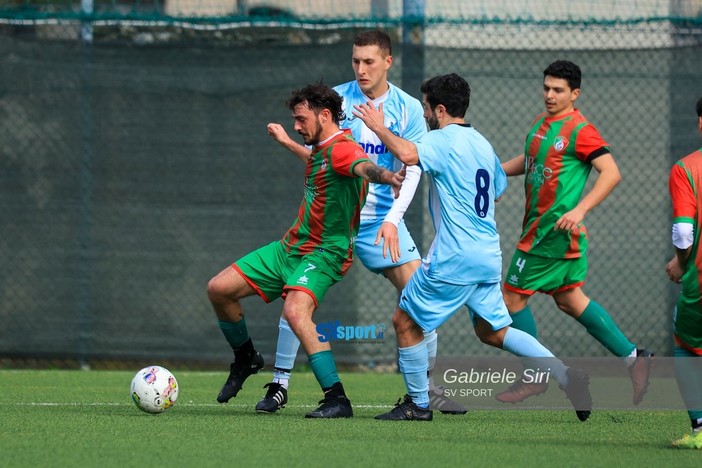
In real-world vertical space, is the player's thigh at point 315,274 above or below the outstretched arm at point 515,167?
below

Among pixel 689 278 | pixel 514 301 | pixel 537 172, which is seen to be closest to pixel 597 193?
pixel 537 172

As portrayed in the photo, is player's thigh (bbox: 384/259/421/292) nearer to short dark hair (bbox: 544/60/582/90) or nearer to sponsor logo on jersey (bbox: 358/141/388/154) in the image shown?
sponsor logo on jersey (bbox: 358/141/388/154)

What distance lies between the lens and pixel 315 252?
648cm

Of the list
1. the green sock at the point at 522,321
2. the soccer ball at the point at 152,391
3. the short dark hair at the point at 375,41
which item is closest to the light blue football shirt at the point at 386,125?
the short dark hair at the point at 375,41

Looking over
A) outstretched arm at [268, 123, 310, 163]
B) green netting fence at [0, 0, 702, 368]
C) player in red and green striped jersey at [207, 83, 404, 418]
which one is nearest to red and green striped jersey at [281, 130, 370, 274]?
player in red and green striped jersey at [207, 83, 404, 418]

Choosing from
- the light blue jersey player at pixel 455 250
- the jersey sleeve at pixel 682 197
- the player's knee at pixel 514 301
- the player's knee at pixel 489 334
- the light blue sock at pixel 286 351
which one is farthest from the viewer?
the player's knee at pixel 514 301

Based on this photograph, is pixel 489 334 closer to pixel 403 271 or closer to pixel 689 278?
pixel 403 271

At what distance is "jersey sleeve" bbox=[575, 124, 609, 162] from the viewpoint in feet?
22.8

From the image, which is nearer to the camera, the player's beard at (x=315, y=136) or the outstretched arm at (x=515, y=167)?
the player's beard at (x=315, y=136)

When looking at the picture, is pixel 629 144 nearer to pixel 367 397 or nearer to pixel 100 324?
pixel 367 397

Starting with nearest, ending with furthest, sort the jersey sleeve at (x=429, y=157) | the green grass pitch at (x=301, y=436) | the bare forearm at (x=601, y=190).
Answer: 1. the green grass pitch at (x=301, y=436)
2. the jersey sleeve at (x=429, y=157)
3. the bare forearm at (x=601, y=190)

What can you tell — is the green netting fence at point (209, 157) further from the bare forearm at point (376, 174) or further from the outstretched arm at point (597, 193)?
the bare forearm at point (376, 174)

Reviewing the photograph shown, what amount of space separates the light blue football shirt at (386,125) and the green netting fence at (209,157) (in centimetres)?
216

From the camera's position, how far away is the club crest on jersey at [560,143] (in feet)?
23.1
